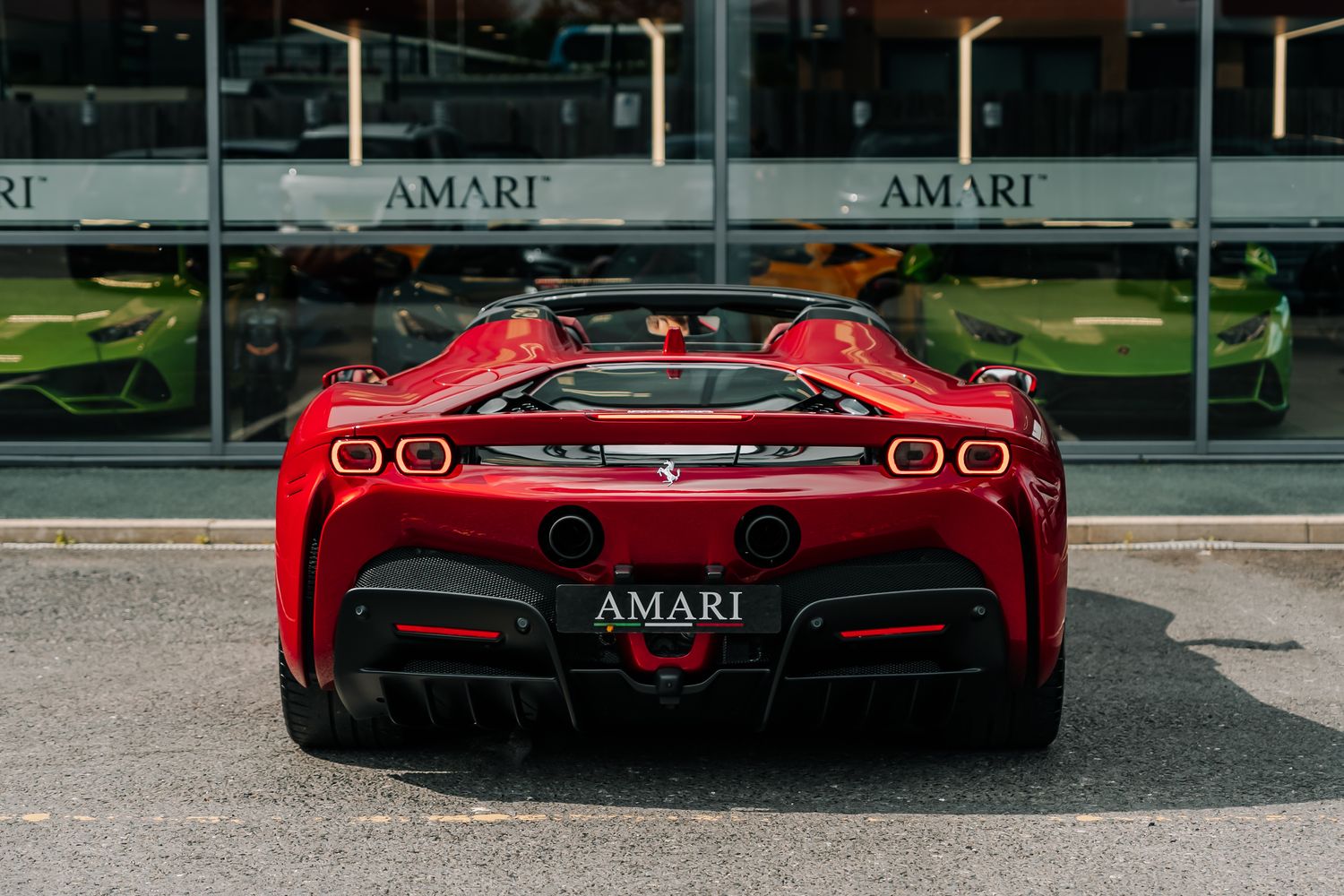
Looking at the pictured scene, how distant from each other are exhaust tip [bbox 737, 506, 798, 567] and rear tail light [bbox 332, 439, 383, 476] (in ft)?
3.10

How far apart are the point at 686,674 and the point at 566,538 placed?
1.49 feet

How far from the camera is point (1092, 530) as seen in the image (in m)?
8.80

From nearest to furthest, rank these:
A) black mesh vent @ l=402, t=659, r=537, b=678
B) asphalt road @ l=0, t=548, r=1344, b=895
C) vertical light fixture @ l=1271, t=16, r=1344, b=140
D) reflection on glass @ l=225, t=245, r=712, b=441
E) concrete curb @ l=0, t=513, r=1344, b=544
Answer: asphalt road @ l=0, t=548, r=1344, b=895
black mesh vent @ l=402, t=659, r=537, b=678
concrete curb @ l=0, t=513, r=1344, b=544
vertical light fixture @ l=1271, t=16, r=1344, b=140
reflection on glass @ l=225, t=245, r=712, b=441

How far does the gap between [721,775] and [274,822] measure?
1200 mm

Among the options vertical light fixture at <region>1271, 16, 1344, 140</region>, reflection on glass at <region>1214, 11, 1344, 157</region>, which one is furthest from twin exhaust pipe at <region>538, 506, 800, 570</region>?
vertical light fixture at <region>1271, 16, 1344, 140</region>

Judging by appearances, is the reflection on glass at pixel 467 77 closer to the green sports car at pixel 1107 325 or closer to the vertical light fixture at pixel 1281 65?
the green sports car at pixel 1107 325

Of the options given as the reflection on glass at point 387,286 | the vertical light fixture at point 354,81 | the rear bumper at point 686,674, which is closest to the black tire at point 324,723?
the rear bumper at point 686,674

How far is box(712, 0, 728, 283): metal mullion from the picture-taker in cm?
1093

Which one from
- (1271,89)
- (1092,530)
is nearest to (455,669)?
(1092,530)

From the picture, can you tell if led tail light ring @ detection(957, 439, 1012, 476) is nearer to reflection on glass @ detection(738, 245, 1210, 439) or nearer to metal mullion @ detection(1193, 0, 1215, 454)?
reflection on glass @ detection(738, 245, 1210, 439)

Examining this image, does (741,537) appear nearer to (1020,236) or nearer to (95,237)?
(1020,236)

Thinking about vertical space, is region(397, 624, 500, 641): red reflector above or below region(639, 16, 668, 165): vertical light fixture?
below

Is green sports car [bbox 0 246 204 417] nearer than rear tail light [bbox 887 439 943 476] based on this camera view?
No

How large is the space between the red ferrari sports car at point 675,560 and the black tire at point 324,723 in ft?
0.79
